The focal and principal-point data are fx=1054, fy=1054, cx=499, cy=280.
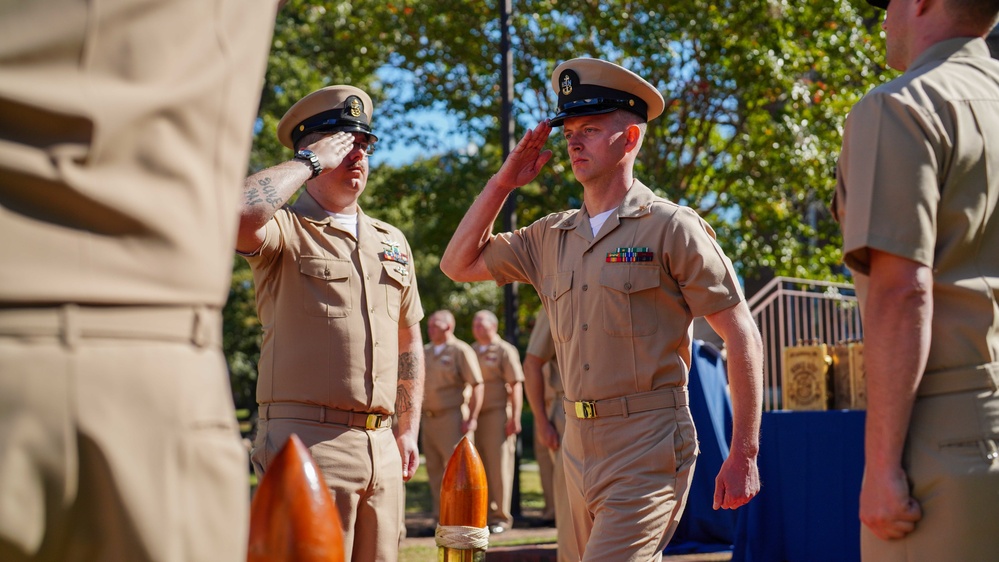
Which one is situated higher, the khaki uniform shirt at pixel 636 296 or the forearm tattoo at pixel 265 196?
the forearm tattoo at pixel 265 196

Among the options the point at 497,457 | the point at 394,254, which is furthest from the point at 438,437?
the point at 394,254

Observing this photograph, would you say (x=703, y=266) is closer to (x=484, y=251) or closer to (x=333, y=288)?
(x=484, y=251)

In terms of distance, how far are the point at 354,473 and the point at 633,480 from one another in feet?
3.99

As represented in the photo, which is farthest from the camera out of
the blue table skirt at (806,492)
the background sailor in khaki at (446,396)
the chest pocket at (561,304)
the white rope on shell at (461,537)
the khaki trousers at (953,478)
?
the background sailor in khaki at (446,396)

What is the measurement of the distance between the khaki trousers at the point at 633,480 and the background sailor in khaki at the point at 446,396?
8.84 metres

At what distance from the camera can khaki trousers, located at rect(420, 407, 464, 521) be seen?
13.5 meters

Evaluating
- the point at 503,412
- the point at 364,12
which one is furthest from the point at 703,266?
the point at 364,12

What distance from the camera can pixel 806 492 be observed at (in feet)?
26.6

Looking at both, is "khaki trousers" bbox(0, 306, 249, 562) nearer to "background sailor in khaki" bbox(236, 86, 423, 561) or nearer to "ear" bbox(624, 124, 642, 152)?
"background sailor in khaki" bbox(236, 86, 423, 561)

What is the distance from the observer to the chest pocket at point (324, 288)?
460 cm

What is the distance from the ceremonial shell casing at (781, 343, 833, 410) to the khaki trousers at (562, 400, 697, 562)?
4.80 meters

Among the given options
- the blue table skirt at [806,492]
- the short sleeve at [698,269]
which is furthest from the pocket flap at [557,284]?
the blue table skirt at [806,492]

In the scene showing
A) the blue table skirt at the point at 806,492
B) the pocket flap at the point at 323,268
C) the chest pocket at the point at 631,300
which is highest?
the pocket flap at the point at 323,268

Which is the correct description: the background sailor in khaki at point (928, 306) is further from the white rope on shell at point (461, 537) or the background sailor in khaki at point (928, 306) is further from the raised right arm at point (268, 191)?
the raised right arm at point (268, 191)
